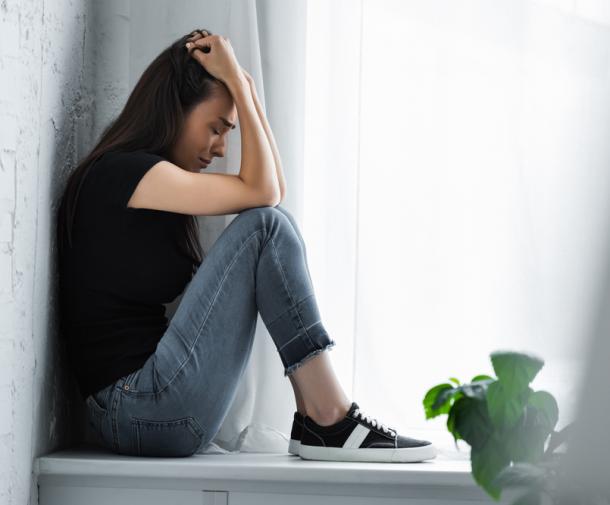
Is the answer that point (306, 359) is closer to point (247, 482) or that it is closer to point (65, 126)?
point (247, 482)

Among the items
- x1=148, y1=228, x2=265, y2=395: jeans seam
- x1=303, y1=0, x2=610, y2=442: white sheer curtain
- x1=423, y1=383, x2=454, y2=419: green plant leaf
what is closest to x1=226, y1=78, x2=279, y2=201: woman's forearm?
x1=148, y1=228, x2=265, y2=395: jeans seam

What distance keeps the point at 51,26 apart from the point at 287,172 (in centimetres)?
57

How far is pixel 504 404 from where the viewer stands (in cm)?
98

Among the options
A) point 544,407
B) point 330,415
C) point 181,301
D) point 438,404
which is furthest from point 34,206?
point 544,407

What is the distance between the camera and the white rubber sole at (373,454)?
5.02 feet

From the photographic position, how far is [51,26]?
155 centimetres

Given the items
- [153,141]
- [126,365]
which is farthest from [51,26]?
[126,365]

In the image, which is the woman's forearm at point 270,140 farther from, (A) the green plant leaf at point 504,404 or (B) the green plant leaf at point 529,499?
(B) the green plant leaf at point 529,499

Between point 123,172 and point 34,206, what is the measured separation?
166mm

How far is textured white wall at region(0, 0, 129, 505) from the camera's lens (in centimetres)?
135

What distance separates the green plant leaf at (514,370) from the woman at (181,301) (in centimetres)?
56

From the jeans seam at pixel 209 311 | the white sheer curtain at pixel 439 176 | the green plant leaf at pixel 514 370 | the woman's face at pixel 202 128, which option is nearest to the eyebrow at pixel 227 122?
the woman's face at pixel 202 128

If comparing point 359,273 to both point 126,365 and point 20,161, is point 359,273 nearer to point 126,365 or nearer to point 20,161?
point 126,365

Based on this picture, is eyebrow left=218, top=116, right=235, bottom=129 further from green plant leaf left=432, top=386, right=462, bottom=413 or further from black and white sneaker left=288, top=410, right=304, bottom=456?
green plant leaf left=432, top=386, right=462, bottom=413
